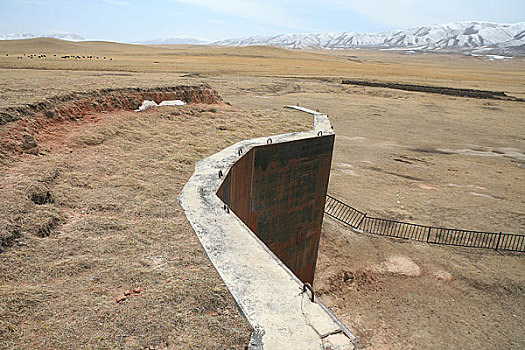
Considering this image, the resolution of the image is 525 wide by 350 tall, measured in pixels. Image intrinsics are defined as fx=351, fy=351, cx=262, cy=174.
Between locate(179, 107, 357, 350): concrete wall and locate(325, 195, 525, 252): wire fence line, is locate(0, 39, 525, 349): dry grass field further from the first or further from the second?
locate(325, 195, 525, 252): wire fence line

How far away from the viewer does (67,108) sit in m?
8.56

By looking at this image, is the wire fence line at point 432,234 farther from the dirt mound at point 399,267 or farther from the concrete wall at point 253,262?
the concrete wall at point 253,262

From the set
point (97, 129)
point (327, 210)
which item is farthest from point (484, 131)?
point (97, 129)

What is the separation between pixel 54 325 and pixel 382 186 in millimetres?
15045

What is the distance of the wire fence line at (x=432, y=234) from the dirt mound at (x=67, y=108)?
23.4ft

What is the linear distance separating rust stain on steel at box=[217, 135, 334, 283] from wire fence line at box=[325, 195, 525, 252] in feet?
10.9

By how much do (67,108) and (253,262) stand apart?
7131 millimetres

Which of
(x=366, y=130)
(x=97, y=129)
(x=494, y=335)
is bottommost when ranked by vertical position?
(x=494, y=335)

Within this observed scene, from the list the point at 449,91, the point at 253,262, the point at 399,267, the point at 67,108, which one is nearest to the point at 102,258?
the point at 253,262

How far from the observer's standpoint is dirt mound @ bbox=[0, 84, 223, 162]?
638 centimetres

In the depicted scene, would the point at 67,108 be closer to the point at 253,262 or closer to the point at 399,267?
the point at 253,262

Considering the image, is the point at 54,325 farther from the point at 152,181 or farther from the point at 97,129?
the point at 97,129

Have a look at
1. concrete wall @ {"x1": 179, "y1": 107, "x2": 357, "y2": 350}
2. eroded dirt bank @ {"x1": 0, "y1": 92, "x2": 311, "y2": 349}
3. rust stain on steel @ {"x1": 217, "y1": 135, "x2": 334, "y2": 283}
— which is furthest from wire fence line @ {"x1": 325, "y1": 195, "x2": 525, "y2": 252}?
eroded dirt bank @ {"x1": 0, "y1": 92, "x2": 311, "y2": 349}

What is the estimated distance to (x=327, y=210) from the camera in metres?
14.0
